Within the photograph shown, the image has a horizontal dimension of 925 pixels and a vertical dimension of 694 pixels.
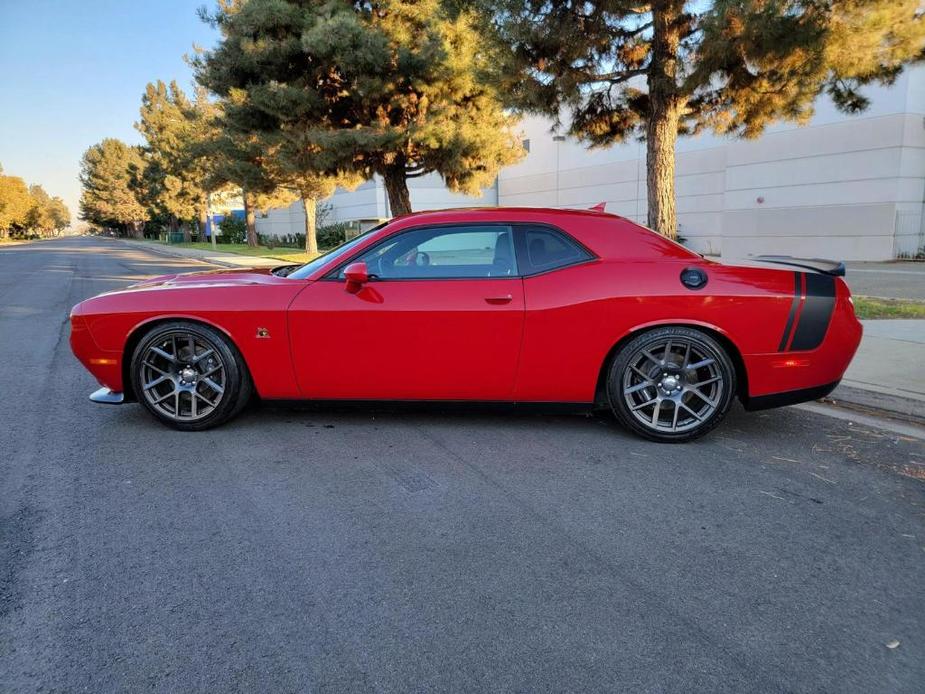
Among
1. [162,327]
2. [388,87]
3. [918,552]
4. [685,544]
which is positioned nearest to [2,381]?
[162,327]

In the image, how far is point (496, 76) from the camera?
31.8 ft

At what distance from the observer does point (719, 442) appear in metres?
4.27

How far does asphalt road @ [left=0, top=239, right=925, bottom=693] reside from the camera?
2.12m

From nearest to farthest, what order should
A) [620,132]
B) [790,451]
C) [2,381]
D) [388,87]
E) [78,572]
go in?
1. [78,572]
2. [790,451]
3. [2,381]
4. [620,132]
5. [388,87]

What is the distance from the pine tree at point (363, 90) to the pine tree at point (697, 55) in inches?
190

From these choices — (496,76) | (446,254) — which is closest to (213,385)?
(446,254)

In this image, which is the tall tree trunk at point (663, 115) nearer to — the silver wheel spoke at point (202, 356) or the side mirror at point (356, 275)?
the side mirror at point (356, 275)

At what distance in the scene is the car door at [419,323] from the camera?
417cm

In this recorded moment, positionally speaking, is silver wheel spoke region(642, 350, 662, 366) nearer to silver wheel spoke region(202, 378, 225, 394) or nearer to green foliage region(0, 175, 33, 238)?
silver wheel spoke region(202, 378, 225, 394)

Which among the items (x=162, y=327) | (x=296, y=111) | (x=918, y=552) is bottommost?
(x=918, y=552)

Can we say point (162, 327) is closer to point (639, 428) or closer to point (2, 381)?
point (2, 381)

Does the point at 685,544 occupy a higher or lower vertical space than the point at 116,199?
lower

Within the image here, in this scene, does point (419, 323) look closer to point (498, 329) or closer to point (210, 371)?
point (498, 329)

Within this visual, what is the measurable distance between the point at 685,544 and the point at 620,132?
10.4 meters
